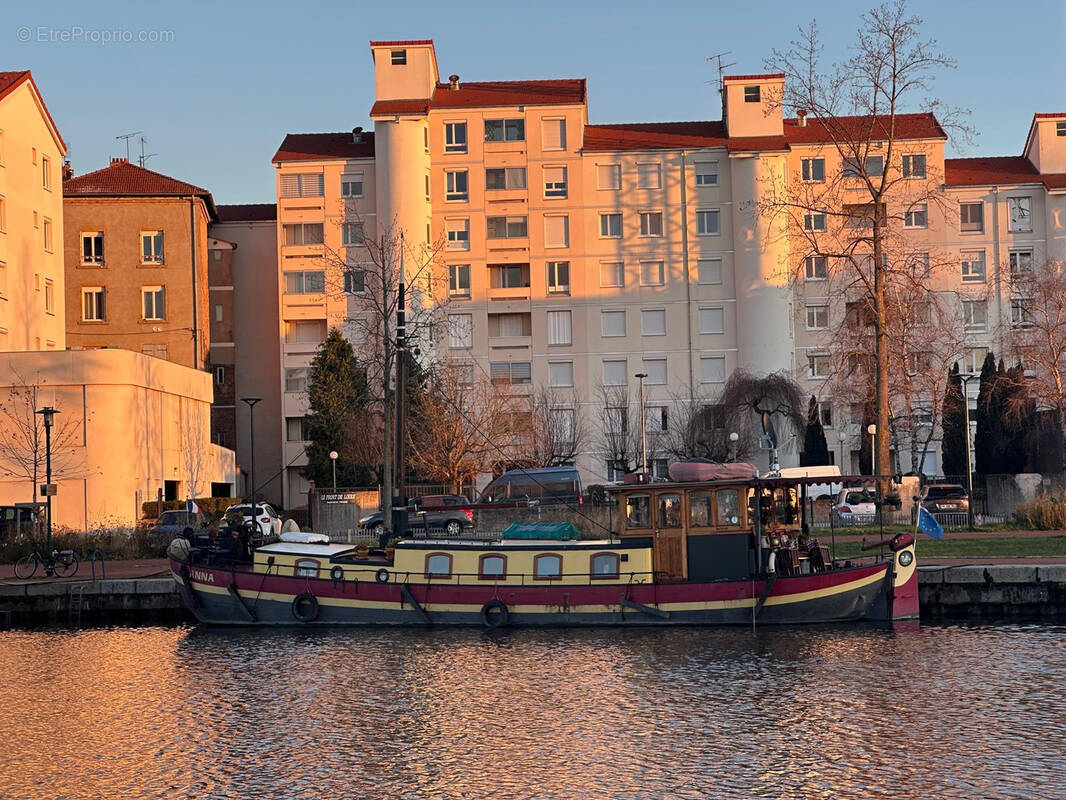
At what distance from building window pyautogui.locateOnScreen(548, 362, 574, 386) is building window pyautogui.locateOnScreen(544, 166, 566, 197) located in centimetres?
1024

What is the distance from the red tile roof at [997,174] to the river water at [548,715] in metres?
58.6

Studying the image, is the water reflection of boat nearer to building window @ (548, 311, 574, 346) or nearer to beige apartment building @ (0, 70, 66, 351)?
beige apartment building @ (0, 70, 66, 351)

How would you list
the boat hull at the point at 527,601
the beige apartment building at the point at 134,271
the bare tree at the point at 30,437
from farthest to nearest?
the beige apartment building at the point at 134,271, the bare tree at the point at 30,437, the boat hull at the point at 527,601

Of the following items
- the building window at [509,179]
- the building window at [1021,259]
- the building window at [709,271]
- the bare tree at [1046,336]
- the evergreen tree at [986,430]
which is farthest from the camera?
the building window at [509,179]

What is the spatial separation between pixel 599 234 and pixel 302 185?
1845 cm

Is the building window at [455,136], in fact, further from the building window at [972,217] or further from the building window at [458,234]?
the building window at [972,217]

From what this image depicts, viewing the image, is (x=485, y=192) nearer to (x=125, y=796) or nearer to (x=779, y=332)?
(x=779, y=332)

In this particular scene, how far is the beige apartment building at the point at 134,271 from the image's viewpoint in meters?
79.2

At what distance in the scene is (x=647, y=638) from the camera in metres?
29.7

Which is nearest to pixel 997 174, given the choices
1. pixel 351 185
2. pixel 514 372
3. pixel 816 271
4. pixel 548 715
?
pixel 816 271

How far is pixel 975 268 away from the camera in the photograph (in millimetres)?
82750

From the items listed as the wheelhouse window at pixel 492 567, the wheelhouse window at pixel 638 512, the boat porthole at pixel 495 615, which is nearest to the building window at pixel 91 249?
the wheelhouse window at pixel 492 567

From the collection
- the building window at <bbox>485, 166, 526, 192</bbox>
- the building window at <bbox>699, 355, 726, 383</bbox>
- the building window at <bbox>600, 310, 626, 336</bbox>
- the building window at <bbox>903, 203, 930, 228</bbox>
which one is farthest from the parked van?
the building window at <bbox>903, 203, 930, 228</bbox>

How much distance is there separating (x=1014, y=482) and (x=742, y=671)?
26867 millimetres
